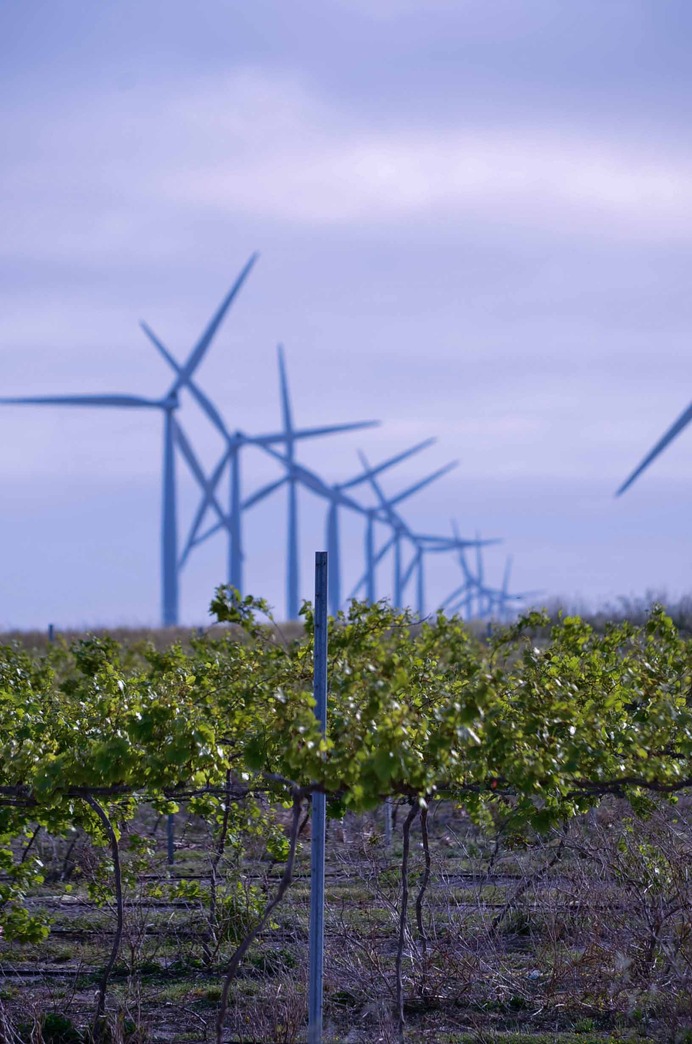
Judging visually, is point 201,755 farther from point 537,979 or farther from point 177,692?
point 537,979

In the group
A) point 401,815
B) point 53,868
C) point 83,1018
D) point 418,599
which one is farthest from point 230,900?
point 418,599

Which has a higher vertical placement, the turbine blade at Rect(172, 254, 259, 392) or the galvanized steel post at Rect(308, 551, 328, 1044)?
the turbine blade at Rect(172, 254, 259, 392)

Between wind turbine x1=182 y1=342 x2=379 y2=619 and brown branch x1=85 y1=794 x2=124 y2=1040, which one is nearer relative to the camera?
brown branch x1=85 y1=794 x2=124 y2=1040

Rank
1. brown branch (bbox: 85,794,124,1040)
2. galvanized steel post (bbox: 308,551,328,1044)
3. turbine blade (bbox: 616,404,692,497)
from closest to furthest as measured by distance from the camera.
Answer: galvanized steel post (bbox: 308,551,328,1044), brown branch (bbox: 85,794,124,1040), turbine blade (bbox: 616,404,692,497)

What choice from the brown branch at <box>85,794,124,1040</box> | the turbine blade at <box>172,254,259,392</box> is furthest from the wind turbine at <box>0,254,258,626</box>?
the brown branch at <box>85,794,124,1040</box>

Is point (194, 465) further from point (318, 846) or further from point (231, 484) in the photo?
point (318, 846)

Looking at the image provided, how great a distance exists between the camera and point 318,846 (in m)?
6.11

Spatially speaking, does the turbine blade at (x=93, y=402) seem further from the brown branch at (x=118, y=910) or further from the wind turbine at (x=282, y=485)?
the brown branch at (x=118, y=910)

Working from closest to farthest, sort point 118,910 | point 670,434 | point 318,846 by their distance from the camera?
1. point 318,846
2. point 118,910
3. point 670,434

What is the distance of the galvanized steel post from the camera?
607 cm

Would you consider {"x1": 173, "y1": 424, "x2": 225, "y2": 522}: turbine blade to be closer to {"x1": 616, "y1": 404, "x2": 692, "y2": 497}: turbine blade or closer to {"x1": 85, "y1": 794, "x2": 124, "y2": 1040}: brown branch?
{"x1": 616, "y1": 404, "x2": 692, "y2": 497}: turbine blade

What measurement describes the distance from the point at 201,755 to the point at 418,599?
5197 cm

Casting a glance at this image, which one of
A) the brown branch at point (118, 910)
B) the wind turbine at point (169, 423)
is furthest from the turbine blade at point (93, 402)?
the brown branch at point (118, 910)

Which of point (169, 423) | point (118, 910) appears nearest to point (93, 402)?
point (169, 423)
